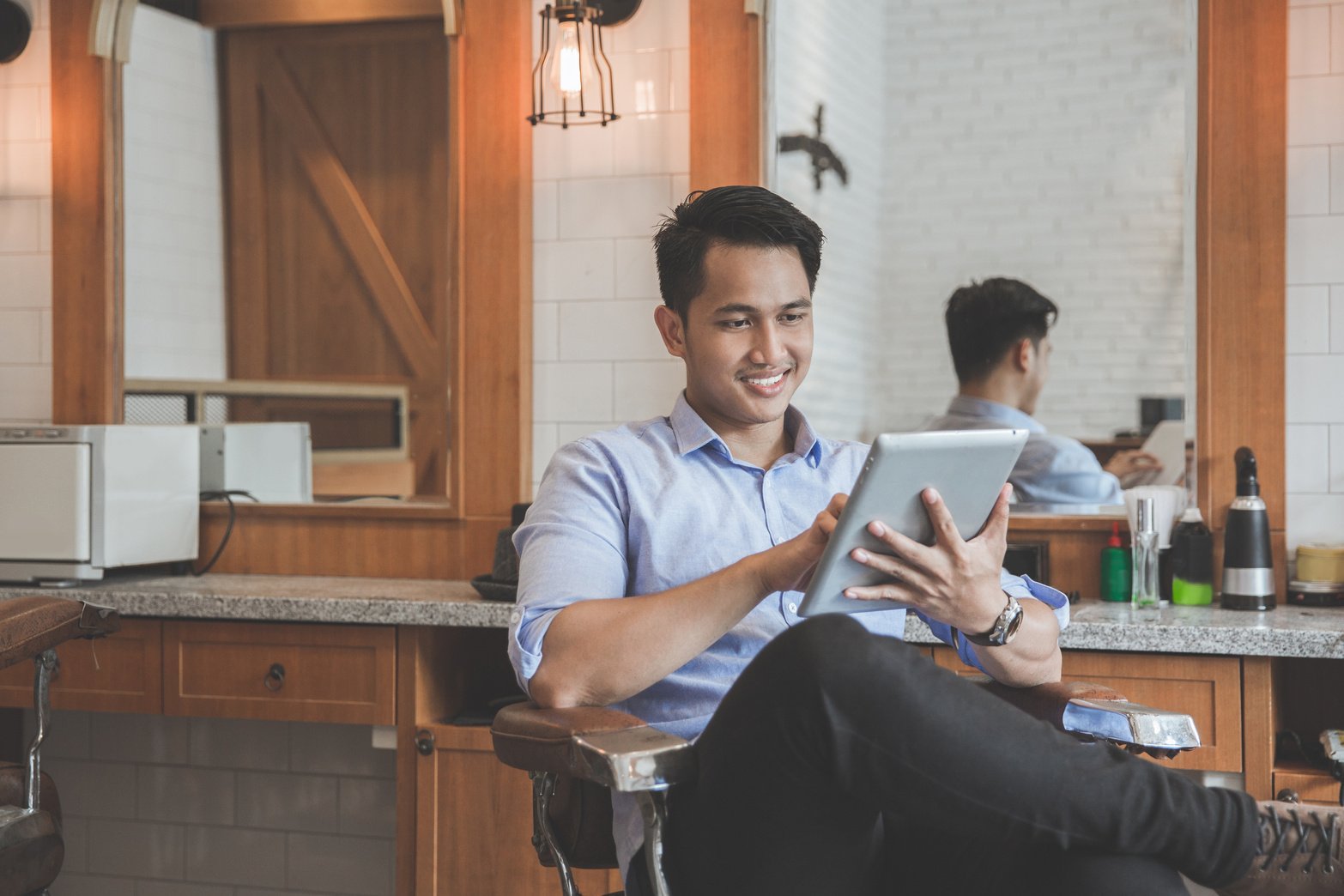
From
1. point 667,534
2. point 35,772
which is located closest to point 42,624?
point 35,772

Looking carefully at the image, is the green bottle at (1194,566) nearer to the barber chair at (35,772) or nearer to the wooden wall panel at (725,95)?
the wooden wall panel at (725,95)

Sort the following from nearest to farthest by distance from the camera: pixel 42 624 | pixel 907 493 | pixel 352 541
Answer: pixel 907 493 → pixel 42 624 → pixel 352 541

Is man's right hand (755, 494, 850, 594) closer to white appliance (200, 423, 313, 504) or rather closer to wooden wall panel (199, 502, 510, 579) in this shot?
wooden wall panel (199, 502, 510, 579)

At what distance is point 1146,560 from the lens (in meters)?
2.74

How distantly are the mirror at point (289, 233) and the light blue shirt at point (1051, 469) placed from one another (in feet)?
4.56

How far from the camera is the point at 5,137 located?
3.48 metres

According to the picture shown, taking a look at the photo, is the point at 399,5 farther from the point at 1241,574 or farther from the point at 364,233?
the point at 1241,574

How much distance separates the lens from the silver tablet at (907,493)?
1.52m

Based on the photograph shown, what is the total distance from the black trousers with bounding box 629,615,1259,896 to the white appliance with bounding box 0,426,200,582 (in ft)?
6.43

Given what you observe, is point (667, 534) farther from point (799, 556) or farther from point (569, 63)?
point (569, 63)

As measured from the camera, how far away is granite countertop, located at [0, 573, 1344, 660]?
2.39 metres

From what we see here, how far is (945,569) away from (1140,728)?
0.32 meters

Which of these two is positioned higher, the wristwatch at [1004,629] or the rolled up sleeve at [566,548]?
the rolled up sleeve at [566,548]

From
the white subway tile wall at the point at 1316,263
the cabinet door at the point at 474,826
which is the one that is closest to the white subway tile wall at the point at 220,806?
the cabinet door at the point at 474,826
